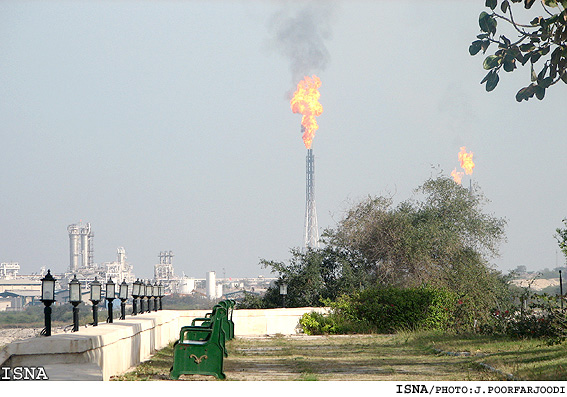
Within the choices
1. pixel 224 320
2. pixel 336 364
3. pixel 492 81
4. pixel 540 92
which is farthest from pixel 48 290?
pixel 540 92

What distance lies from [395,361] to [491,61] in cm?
502

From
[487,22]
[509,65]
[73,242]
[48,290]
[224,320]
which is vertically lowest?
[224,320]

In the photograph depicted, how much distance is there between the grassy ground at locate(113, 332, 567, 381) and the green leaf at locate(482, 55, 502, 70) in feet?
13.4

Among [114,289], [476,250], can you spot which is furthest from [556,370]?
[476,250]

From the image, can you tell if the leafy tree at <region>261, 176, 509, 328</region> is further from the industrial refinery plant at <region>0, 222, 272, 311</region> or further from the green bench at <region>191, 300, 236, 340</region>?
the industrial refinery plant at <region>0, 222, 272, 311</region>

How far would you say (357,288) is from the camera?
28766 millimetres

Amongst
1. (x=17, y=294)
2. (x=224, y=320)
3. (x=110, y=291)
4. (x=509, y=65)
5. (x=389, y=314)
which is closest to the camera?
(x=509, y=65)

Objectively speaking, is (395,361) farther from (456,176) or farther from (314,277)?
(456,176)

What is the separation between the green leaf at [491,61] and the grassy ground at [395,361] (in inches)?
161

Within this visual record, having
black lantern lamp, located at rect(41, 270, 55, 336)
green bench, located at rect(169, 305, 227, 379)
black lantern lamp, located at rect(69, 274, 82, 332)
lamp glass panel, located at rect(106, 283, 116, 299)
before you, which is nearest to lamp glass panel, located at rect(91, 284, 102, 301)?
black lantern lamp, located at rect(69, 274, 82, 332)

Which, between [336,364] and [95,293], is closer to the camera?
[336,364]

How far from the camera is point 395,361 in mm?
11648

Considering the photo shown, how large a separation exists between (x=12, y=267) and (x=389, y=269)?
7345 centimetres
